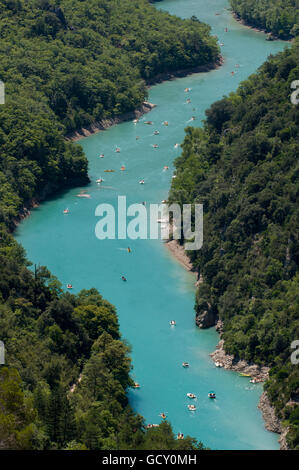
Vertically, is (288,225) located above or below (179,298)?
above

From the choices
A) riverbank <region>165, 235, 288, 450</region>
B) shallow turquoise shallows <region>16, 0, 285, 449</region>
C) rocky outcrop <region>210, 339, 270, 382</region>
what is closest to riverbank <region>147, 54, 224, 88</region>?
shallow turquoise shallows <region>16, 0, 285, 449</region>

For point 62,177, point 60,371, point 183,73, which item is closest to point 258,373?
point 60,371

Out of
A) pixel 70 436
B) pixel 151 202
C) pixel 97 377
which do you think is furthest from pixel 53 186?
pixel 70 436

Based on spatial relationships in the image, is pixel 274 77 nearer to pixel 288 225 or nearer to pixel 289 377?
pixel 288 225

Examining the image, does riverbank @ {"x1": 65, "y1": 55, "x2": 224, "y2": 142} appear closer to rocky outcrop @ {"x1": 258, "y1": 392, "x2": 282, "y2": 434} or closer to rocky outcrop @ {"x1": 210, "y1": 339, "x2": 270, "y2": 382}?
rocky outcrop @ {"x1": 210, "y1": 339, "x2": 270, "y2": 382}
